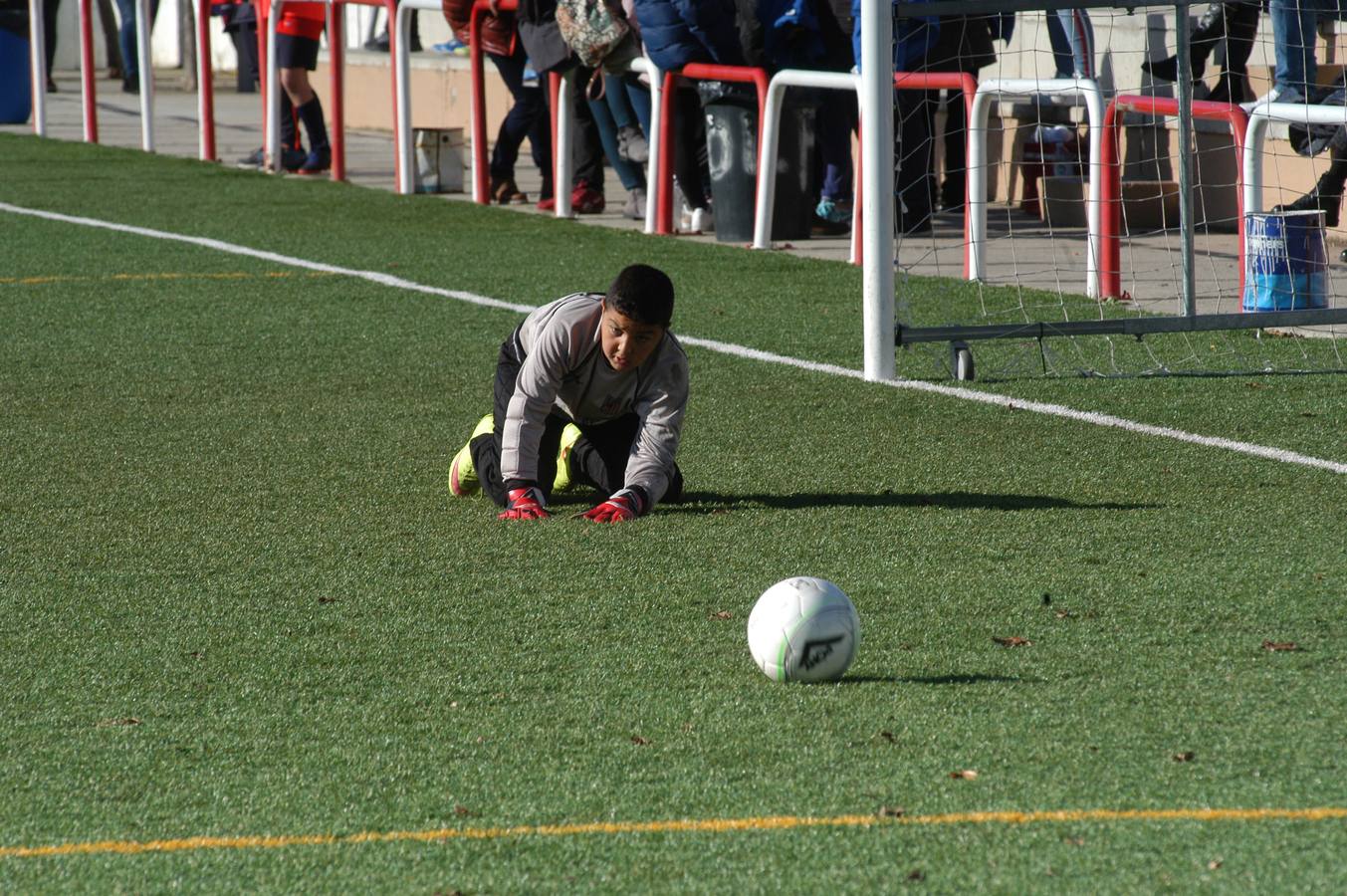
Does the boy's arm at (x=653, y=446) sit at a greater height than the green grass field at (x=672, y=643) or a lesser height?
greater

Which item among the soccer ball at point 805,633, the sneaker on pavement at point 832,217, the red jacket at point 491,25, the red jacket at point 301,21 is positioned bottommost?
the soccer ball at point 805,633

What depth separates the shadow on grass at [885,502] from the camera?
19.3 ft

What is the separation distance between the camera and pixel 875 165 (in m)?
7.82

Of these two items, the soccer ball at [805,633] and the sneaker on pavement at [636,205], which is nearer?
the soccer ball at [805,633]

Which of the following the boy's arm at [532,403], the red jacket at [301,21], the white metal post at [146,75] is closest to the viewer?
the boy's arm at [532,403]

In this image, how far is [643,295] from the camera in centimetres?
543

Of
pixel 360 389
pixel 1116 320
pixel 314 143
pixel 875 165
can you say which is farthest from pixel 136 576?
pixel 314 143

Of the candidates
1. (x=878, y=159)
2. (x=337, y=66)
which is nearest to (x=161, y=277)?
(x=878, y=159)

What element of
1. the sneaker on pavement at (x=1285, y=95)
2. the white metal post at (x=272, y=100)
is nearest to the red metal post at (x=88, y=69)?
the white metal post at (x=272, y=100)

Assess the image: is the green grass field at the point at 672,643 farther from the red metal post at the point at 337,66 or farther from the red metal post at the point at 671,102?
the red metal post at the point at 337,66

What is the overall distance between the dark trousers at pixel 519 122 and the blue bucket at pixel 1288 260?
6.45 m

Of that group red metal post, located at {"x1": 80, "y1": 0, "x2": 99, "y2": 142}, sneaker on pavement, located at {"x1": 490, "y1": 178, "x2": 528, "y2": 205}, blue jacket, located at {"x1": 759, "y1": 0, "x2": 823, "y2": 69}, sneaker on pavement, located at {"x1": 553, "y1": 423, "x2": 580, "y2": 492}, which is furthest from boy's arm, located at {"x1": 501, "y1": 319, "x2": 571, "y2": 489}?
red metal post, located at {"x1": 80, "y1": 0, "x2": 99, "y2": 142}

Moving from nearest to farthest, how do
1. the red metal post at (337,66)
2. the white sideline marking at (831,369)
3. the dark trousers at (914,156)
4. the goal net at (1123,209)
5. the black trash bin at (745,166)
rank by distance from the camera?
the white sideline marking at (831,369), the goal net at (1123,209), the dark trousers at (914,156), the black trash bin at (745,166), the red metal post at (337,66)

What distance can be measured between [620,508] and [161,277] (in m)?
5.99
